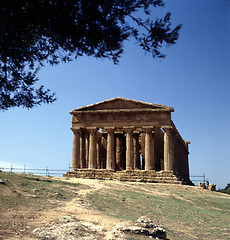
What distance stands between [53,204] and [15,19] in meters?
9.06

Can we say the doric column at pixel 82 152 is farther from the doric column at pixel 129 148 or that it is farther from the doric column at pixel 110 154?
the doric column at pixel 129 148

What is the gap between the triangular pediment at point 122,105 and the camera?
34469 millimetres

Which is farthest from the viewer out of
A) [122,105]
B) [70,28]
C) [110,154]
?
[110,154]

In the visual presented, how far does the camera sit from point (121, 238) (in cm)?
991

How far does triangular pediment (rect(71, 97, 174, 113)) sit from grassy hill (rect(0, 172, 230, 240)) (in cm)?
1388

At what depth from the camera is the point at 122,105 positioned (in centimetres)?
3544

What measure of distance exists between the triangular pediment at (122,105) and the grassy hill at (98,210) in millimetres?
13884

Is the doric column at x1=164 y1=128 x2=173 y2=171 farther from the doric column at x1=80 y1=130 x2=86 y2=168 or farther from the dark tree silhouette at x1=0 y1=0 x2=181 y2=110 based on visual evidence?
the dark tree silhouette at x1=0 y1=0 x2=181 y2=110

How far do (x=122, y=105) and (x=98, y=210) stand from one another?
21.5 meters

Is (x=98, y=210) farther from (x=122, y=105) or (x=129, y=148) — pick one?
(x=122, y=105)

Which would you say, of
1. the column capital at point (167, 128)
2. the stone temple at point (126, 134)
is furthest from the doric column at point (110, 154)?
the column capital at point (167, 128)

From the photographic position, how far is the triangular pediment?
34469mm

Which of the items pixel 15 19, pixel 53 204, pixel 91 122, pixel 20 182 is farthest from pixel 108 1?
pixel 91 122

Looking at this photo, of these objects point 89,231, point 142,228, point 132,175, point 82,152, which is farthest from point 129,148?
point 89,231
